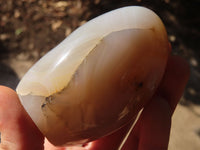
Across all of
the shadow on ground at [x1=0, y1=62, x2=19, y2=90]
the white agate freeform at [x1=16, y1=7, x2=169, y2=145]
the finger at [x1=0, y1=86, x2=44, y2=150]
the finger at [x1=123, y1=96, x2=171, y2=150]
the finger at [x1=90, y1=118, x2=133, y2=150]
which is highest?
the white agate freeform at [x1=16, y1=7, x2=169, y2=145]

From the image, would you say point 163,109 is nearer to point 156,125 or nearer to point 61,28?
point 156,125

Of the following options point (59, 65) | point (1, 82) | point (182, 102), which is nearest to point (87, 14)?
point (1, 82)

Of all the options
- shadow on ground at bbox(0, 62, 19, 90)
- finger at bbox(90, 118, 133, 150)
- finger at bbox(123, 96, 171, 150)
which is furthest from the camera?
shadow on ground at bbox(0, 62, 19, 90)

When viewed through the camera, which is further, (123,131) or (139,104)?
(123,131)

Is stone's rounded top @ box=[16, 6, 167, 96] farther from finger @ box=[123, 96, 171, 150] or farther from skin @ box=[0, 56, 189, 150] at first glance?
finger @ box=[123, 96, 171, 150]

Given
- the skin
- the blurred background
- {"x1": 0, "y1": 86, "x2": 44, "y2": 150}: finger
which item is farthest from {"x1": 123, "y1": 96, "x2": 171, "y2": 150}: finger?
the blurred background

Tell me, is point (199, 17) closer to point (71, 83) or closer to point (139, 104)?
point (139, 104)
